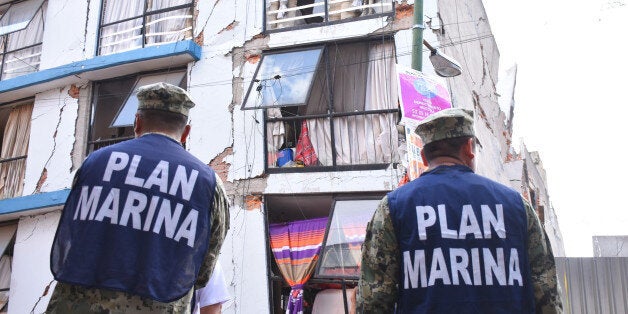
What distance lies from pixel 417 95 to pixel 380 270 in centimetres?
489

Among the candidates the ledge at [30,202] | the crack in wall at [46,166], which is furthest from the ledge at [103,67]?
the ledge at [30,202]

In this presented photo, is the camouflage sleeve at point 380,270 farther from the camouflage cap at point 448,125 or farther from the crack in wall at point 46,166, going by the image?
the crack in wall at point 46,166

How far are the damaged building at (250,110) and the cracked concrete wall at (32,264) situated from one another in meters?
0.02

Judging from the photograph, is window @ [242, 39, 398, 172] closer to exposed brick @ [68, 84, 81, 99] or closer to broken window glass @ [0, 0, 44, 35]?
exposed brick @ [68, 84, 81, 99]

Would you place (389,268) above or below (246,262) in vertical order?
below

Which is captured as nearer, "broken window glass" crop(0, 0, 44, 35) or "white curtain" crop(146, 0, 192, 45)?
"white curtain" crop(146, 0, 192, 45)

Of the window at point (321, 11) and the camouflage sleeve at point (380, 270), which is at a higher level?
the window at point (321, 11)

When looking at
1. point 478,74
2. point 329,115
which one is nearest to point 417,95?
point 329,115

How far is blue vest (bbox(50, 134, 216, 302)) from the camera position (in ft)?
7.11

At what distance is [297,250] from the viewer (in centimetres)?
871

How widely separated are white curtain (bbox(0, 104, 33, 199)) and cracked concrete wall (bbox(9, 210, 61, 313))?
1.09 metres

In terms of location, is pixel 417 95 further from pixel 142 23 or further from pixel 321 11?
pixel 142 23

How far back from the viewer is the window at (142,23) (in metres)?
10.8

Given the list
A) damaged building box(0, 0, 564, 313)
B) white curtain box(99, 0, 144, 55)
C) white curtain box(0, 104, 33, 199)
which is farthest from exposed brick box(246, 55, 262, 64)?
white curtain box(0, 104, 33, 199)
